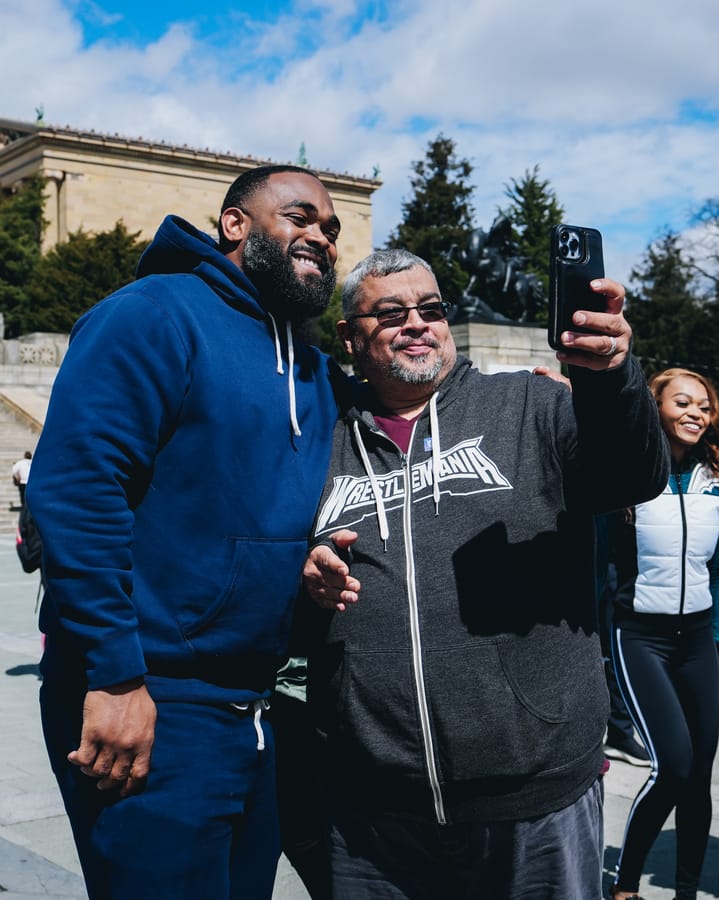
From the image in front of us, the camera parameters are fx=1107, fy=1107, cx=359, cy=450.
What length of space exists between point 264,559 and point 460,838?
2.54 ft

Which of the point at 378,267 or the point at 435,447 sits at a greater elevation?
the point at 378,267

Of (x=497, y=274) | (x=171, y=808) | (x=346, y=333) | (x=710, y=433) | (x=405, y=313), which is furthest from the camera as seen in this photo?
(x=497, y=274)

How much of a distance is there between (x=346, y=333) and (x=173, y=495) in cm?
90

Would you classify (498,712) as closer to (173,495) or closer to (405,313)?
(173,495)

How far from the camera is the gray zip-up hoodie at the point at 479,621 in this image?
243 centimetres

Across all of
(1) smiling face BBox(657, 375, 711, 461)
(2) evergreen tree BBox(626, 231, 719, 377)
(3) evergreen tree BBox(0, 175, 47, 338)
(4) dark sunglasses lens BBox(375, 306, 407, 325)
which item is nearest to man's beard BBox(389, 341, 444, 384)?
(4) dark sunglasses lens BBox(375, 306, 407, 325)

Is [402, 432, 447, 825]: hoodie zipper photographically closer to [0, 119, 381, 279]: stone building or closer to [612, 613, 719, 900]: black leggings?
[612, 613, 719, 900]: black leggings

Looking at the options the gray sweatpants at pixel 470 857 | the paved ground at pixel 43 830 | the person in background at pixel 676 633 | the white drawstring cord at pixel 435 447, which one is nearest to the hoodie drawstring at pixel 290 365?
the white drawstring cord at pixel 435 447

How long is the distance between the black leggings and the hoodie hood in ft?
7.61

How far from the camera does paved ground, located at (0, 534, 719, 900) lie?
423 centimetres

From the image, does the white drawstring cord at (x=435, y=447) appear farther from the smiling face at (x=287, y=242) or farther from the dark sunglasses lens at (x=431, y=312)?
the smiling face at (x=287, y=242)

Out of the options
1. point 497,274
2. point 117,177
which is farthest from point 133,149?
point 497,274

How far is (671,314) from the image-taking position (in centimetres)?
4356

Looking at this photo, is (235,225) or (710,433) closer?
(235,225)
